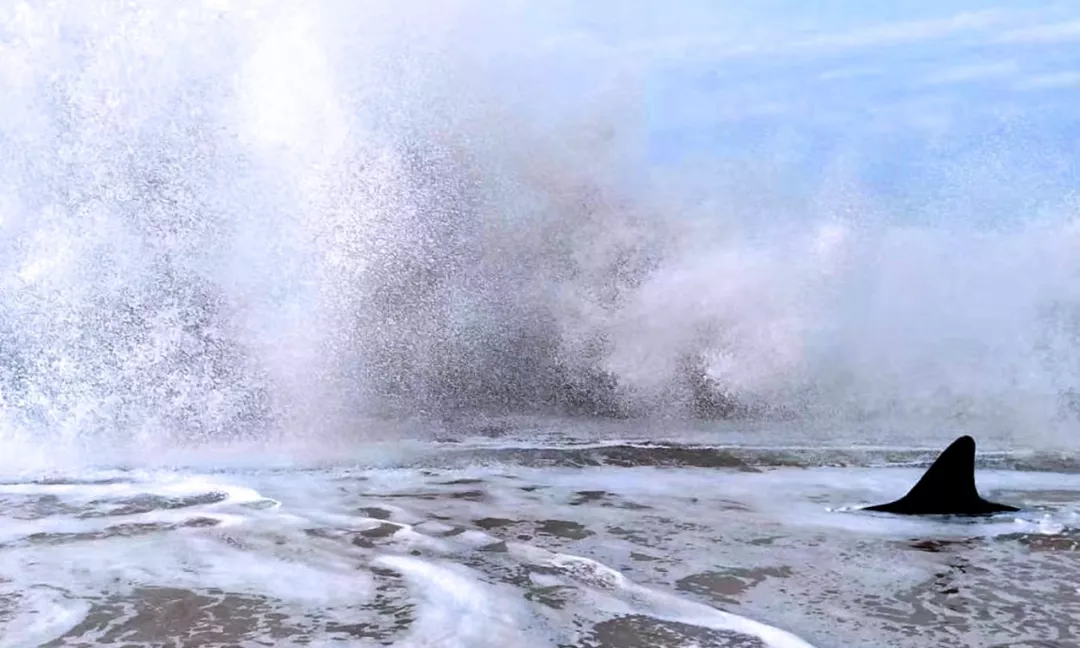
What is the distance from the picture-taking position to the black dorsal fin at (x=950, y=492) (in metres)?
7.98

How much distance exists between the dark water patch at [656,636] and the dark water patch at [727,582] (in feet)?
1.80

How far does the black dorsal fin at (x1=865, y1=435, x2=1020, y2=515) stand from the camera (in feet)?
26.2

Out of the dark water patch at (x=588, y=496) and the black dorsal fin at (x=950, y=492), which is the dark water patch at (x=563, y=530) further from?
the black dorsal fin at (x=950, y=492)

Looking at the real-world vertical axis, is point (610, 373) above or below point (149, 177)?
below

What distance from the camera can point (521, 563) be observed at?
633cm

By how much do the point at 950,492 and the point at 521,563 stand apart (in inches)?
140

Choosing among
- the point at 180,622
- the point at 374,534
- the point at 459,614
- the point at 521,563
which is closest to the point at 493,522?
the point at 374,534

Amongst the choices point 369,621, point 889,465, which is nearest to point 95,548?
point 369,621

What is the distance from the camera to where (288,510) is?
839cm

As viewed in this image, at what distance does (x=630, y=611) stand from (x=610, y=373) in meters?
14.5

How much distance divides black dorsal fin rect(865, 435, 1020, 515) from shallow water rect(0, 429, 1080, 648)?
200 millimetres

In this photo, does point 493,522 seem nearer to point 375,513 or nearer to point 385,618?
point 375,513

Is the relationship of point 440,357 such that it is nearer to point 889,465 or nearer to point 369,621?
point 889,465

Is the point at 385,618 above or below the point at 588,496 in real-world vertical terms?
below
